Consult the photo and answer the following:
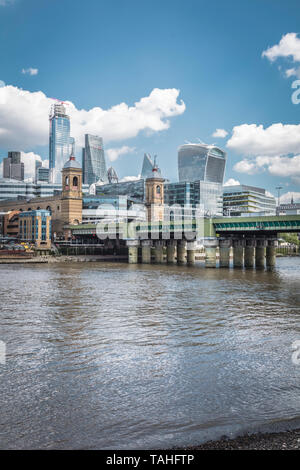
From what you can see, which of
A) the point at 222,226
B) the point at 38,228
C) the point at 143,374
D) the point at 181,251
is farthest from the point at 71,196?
the point at 143,374

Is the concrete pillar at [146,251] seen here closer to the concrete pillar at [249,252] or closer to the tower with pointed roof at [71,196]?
the concrete pillar at [249,252]

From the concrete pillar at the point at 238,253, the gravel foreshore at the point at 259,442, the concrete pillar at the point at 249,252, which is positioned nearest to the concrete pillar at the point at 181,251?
the concrete pillar at the point at 238,253

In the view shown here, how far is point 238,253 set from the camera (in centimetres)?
10888

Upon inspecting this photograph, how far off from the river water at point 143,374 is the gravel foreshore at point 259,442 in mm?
480

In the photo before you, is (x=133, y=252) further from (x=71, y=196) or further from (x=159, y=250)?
(x=71, y=196)

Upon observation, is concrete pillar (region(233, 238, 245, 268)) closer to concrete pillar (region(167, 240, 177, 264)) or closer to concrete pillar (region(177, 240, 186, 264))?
concrete pillar (region(177, 240, 186, 264))

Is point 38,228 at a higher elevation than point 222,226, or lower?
higher

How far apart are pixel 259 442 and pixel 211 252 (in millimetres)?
87649

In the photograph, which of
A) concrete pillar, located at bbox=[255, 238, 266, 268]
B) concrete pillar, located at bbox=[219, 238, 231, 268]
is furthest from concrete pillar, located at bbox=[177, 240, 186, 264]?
concrete pillar, located at bbox=[255, 238, 266, 268]

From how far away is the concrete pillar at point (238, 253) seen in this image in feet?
349

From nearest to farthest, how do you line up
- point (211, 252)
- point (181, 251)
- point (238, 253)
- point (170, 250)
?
1. point (211, 252)
2. point (238, 253)
3. point (181, 251)
4. point (170, 250)

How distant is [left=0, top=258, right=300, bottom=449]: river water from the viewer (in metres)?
15.1
